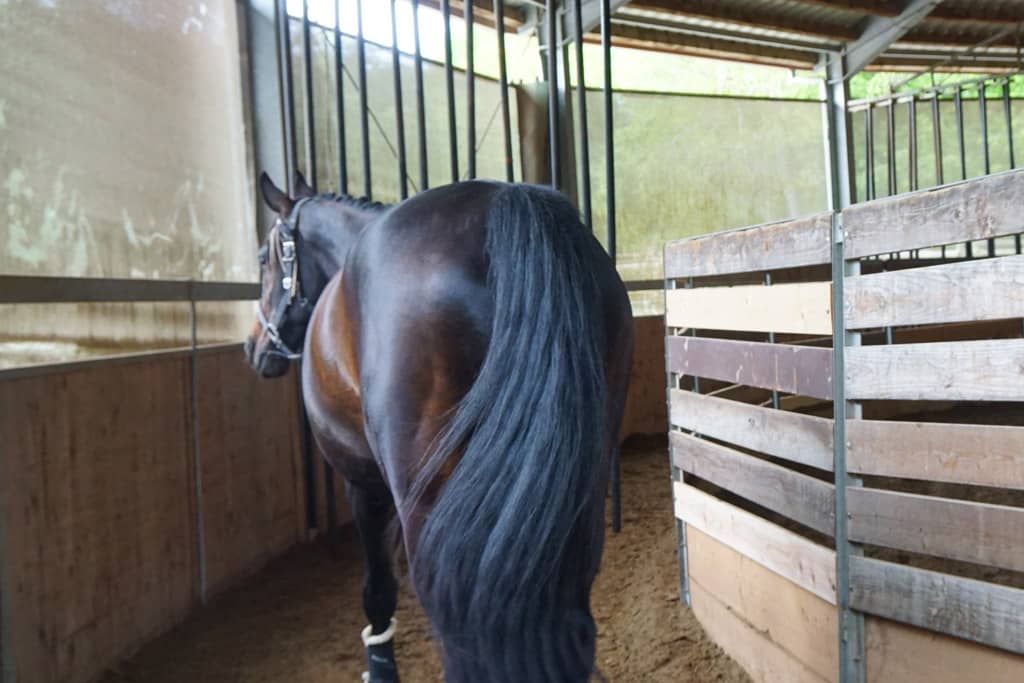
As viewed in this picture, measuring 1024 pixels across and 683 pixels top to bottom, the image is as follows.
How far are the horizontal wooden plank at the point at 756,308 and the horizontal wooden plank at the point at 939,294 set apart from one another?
0.44 ft

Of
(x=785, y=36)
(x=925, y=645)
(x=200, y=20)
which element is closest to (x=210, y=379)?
(x=200, y=20)

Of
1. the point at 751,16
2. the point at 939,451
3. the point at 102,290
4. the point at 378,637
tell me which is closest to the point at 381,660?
the point at 378,637

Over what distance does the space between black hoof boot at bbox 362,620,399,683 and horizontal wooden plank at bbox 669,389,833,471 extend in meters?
1.43

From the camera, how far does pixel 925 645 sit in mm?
1730

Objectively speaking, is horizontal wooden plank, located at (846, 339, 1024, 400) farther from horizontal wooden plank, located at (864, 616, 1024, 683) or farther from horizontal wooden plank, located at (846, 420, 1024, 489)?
horizontal wooden plank, located at (864, 616, 1024, 683)

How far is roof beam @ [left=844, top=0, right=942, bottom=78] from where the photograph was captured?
7.26m

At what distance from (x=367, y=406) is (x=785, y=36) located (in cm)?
801

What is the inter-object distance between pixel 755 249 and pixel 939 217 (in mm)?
725

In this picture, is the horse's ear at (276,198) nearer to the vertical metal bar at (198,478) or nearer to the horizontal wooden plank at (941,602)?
the vertical metal bar at (198,478)

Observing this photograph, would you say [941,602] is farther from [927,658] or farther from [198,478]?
[198,478]

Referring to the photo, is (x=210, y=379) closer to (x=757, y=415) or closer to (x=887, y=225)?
(x=757, y=415)

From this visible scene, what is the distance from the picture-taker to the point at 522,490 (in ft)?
4.43

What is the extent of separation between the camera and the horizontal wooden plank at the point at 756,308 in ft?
6.73

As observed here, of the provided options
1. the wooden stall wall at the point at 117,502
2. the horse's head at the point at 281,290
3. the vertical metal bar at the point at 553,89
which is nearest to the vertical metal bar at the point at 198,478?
the wooden stall wall at the point at 117,502
